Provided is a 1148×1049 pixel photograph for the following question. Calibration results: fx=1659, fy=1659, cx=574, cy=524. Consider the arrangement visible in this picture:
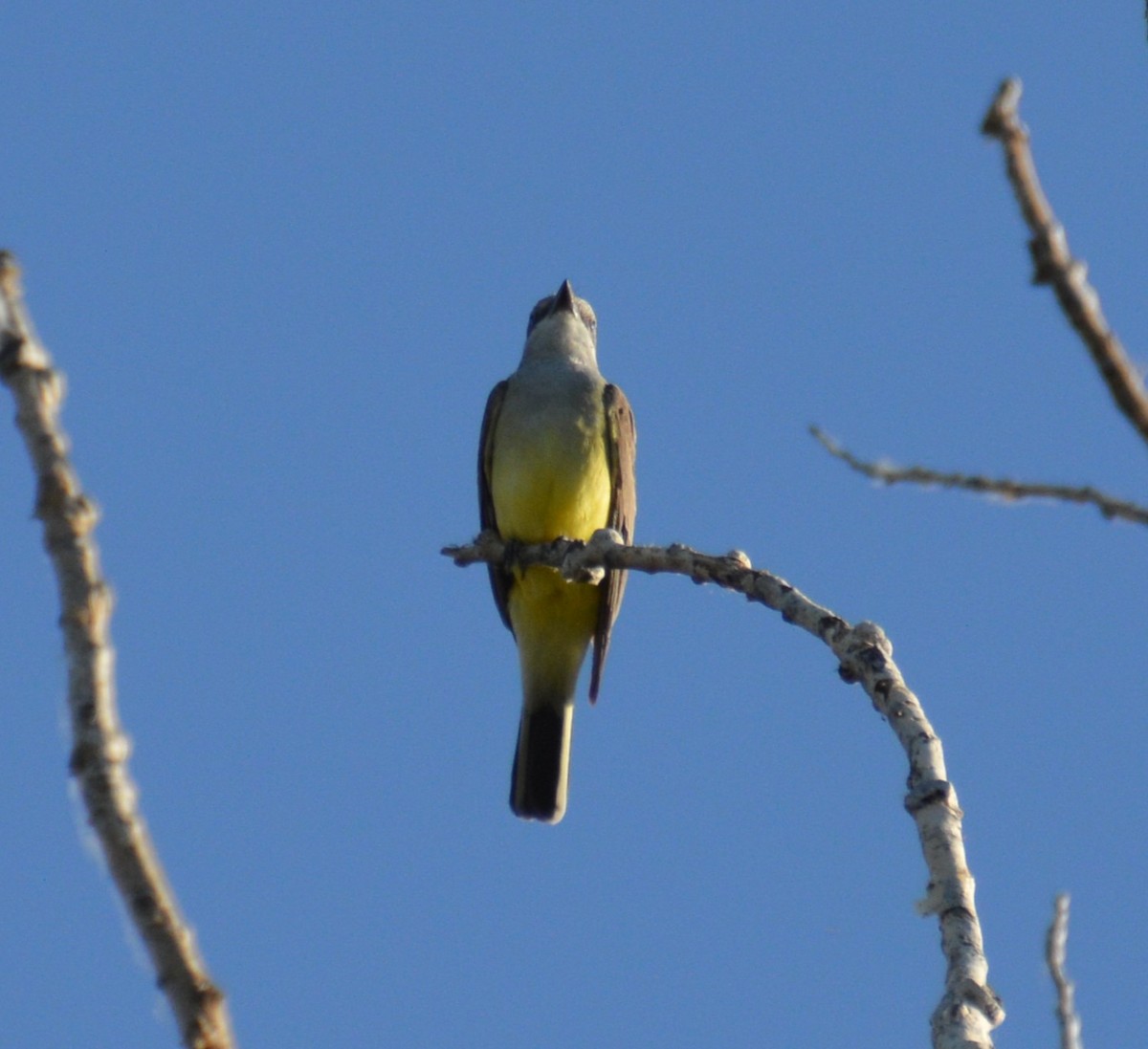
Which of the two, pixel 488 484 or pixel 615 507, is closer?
pixel 615 507

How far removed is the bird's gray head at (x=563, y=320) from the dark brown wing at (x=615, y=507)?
107cm

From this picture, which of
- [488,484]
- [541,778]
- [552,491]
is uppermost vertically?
[488,484]

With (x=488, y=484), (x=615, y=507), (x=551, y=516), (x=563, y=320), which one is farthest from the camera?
(x=563, y=320)

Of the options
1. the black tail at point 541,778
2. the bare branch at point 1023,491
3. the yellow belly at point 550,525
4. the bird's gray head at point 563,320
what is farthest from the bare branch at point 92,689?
the bird's gray head at point 563,320

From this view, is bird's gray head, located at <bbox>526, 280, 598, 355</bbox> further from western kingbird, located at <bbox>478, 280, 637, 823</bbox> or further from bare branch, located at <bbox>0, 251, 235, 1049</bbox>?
bare branch, located at <bbox>0, 251, 235, 1049</bbox>

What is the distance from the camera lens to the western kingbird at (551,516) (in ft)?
28.2

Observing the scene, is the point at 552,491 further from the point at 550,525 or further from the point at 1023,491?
the point at 1023,491

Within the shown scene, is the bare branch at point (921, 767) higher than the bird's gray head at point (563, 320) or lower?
lower

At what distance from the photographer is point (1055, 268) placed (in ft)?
5.26

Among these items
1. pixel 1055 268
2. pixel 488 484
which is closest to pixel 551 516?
pixel 488 484

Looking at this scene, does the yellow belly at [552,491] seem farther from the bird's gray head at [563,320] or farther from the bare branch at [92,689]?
the bare branch at [92,689]

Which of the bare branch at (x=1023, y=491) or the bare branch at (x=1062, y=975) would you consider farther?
the bare branch at (x=1062, y=975)

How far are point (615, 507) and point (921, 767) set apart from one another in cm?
539

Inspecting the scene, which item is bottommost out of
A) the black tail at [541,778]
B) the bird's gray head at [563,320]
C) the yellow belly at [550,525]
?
the black tail at [541,778]
